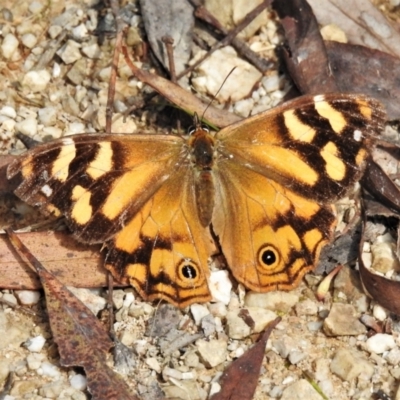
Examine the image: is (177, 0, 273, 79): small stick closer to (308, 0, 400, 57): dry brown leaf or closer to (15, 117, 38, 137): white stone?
(308, 0, 400, 57): dry brown leaf

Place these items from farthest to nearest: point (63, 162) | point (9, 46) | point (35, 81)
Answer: point (9, 46) < point (35, 81) < point (63, 162)

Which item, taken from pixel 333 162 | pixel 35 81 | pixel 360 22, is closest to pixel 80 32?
pixel 35 81

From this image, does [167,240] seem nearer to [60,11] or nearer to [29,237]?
[29,237]

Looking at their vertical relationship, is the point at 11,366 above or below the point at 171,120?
below

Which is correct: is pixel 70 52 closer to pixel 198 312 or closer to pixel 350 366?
pixel 198 312

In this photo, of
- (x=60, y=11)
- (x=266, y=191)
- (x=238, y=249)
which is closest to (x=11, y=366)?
(x=238, y=249)

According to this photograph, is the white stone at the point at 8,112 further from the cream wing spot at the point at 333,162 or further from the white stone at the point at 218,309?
the cream wing spot at the point at 333,162

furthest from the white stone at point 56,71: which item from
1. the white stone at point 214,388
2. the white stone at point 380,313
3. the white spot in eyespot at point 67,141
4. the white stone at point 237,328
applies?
the white stone at point 380,313

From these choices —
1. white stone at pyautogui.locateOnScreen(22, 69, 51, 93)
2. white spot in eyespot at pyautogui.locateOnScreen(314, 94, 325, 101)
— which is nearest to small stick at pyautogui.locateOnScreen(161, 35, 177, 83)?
white stone at pyautogui.locateOnScreen(22, 69, 51, 93)
